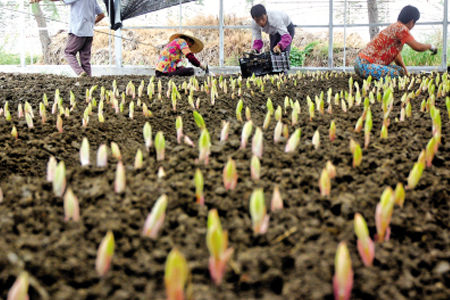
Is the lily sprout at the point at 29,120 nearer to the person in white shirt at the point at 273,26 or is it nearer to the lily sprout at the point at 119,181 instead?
the lily sprout at the point at 119,181

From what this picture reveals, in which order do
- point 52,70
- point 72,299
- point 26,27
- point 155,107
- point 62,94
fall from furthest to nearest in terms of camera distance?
1. point 26,27
2. point 52,70
3. point 62,94
4. point 155,107
5. point 72,299

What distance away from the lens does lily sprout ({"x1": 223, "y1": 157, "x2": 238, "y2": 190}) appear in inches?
47.3

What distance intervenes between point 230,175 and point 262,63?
17.9ft

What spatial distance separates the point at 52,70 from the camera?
9859mm

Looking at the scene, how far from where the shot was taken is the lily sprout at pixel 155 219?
92 centimetres

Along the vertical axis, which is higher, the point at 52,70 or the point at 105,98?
the point at 52,70

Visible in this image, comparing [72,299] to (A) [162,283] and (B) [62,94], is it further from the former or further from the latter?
(B) [62,94]

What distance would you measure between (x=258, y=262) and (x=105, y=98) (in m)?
2.97

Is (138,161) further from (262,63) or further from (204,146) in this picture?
(262,63)

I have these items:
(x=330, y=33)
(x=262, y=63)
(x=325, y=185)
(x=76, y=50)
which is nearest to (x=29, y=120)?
(x=325, y=185)

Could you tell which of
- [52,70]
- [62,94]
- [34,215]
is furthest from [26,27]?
[34,215]

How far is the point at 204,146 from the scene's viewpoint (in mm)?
1396

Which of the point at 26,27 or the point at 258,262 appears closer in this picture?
the point at 258,262

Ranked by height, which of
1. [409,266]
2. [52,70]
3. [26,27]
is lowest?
[409,266]
